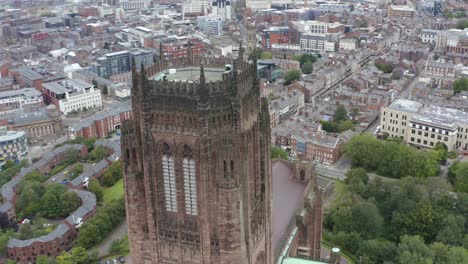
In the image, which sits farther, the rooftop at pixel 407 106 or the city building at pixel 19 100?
the city building at pixel 19 100

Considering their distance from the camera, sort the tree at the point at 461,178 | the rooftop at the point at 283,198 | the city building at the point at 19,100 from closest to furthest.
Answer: the rooftop at the point at 283,198 < the tree at the point at 461,178 < the city building at the point at 19,100

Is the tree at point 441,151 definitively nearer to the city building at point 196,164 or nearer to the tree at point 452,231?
the tree at point 452,231

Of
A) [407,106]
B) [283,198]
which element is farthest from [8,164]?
[407,106]

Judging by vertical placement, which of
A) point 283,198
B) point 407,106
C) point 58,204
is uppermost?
point 283,198

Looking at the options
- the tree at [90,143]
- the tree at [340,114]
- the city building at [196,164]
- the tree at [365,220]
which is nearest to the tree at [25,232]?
the tree at [90,143]

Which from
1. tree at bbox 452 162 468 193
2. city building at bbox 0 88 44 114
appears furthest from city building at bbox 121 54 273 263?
city building at bbox 0 88 44 114

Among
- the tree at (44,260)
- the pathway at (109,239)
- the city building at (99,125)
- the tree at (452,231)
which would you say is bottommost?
the pathway at (109,239)

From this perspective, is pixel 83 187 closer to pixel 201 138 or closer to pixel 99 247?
pixel 99 247

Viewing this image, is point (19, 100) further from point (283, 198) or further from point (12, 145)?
point (283, 198)
